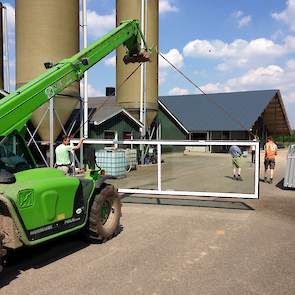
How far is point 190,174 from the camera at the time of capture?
19.0 meters

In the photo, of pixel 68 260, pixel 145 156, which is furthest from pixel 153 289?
pixel 145 156

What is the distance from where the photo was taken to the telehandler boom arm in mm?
6129

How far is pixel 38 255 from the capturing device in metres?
6.70

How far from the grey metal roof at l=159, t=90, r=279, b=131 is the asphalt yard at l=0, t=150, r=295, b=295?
29.9 meters

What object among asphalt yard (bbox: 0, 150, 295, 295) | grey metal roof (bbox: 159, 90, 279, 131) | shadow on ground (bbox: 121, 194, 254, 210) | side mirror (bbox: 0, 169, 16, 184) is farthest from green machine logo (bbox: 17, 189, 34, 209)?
grey metal roof (bbox: 159, 90, 279, 131)

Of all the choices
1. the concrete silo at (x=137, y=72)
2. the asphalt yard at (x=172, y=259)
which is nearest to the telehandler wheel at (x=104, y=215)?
the asphalt yard at (x=172, y=259)

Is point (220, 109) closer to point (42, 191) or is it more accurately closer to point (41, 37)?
point (41, 37)

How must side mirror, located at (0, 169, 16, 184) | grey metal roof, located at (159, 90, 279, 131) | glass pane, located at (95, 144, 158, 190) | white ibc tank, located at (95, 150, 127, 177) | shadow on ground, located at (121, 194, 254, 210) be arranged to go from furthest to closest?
grey metal roof, located at (159, 90, 279, 131), white ibc tank, located at (95, 150, 127, 177), glass pane, located at (95, 144, 158, 190), shadow on ground, located at (121, 194, 254, 210), side mirror, located at (0, 169, 16, 184)

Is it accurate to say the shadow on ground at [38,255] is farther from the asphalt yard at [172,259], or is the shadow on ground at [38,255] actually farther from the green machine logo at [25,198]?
the green machine logo at [25,198]

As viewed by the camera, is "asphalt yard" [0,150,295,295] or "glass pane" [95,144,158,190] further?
"glass pane" [95,144,158,190]

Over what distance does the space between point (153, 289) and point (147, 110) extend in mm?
20510

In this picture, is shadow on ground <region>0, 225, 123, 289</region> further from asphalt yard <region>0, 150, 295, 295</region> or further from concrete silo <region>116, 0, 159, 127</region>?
concrete silo <region>116, 0, 159, 127</region>

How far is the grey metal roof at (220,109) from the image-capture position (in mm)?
40594

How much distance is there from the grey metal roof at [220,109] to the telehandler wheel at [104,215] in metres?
31.1
